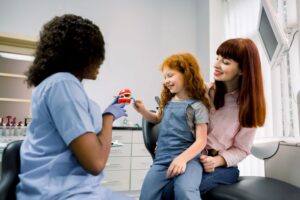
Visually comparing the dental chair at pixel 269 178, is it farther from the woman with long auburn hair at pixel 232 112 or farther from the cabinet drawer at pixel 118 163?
the cabinet drawer at pixel 118 163

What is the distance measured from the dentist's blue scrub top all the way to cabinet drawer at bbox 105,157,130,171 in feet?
6.56

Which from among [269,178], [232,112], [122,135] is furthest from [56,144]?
[122,135]

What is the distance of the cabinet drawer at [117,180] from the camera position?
8.79 ft

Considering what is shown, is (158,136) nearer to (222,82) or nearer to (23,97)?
(222,82)

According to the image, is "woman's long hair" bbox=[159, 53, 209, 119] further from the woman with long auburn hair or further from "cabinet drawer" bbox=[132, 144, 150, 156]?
"cabinet drawer" bbox=[132, 144, 150, 156]

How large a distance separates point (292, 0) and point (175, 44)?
195 centimetres

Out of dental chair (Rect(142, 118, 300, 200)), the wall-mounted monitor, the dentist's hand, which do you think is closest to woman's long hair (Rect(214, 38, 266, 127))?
dental chair (Rect(142, 118, 300, 200))

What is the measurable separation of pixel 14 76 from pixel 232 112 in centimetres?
265

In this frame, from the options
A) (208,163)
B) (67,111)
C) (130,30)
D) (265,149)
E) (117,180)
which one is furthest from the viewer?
(130,30)

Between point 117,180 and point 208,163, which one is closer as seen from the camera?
point 208,163

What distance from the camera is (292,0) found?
229cm

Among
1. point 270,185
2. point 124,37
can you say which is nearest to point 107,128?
point 270,185

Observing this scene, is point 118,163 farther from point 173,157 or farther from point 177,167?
point 177,167

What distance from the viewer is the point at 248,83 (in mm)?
1045
